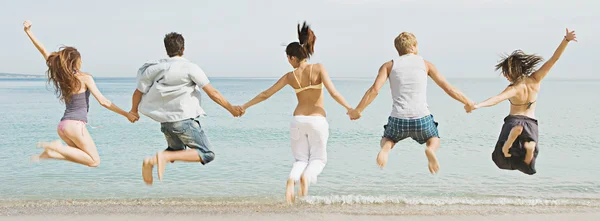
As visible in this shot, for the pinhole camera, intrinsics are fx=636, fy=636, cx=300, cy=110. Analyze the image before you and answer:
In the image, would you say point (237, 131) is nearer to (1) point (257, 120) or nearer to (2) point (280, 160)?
(1) point (257, 120)

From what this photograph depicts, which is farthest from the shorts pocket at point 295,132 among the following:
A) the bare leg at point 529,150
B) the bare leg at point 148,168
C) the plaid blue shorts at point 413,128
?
the bare leg at point 529,150

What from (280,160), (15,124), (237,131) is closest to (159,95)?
(280,160)

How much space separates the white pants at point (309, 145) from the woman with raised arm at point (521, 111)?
209 cm

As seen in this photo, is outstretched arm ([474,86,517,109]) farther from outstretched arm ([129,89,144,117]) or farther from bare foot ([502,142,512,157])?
outstretched arm ([129,89,144,117])

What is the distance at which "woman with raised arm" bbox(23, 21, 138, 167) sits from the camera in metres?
6.81

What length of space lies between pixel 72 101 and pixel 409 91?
3664 mm

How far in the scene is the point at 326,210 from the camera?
10.0m

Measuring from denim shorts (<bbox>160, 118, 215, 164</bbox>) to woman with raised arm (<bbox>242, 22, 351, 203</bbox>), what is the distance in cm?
86

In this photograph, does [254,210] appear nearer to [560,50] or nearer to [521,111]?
[521,111]

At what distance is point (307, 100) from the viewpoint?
6559mm

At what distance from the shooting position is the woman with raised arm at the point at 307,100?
6484 mm

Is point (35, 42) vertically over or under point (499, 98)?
over

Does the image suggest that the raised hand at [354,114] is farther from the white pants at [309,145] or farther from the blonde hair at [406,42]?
the blonde hair at [406,42]

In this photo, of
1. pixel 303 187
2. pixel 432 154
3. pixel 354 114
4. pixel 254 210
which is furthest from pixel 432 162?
pixel 254 210
